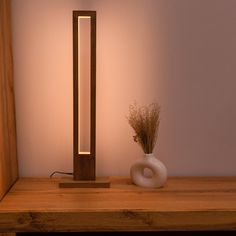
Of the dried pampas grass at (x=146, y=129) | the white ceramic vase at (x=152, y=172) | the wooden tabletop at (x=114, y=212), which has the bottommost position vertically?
the wooden tabletop at (x=114, y=212)

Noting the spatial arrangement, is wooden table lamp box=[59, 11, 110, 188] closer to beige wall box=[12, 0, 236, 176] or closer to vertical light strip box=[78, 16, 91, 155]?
vertical light strip box=[78, 16, 91, 155]

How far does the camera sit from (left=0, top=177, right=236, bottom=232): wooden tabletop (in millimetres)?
1023

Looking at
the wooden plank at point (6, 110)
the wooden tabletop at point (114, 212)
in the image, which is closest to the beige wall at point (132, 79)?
the wooden plank at point (6, 110)

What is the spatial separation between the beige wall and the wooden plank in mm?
68

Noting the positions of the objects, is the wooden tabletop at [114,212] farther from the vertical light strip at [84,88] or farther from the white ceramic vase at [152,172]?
the vertical light strip at [84,88]

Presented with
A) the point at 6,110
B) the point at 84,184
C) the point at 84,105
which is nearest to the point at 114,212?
the point at 84,184

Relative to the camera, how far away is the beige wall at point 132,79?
1366mm

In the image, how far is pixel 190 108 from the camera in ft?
4.67

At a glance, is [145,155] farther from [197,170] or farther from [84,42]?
[84,42]

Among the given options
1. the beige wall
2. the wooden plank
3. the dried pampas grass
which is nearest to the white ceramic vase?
the dried pampas grass

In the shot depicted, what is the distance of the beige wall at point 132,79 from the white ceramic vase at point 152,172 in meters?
0.16

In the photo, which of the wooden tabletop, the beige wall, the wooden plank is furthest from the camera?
the beige wall

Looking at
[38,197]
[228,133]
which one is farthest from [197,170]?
[38,197]

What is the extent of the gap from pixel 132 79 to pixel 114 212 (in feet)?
1.93
